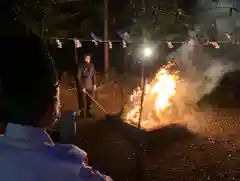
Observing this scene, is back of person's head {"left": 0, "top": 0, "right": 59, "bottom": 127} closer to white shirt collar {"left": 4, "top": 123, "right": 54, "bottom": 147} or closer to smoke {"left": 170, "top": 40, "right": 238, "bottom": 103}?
white shirt collar {"left": 4, "top": 123, "right": 54, "bottom": 147}

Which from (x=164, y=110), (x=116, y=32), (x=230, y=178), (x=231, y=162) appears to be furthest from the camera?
(x=116, y=32)

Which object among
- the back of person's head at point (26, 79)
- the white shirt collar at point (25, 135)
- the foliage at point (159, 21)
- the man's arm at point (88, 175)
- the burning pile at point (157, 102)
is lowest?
the burning pile at point (157, 102)

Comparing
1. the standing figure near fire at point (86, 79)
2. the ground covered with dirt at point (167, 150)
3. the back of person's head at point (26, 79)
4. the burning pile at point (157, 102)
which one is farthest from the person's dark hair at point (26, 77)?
the standing figure near fire at point (86, 79)

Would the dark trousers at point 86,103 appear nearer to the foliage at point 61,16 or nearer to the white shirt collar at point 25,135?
the foliage at point 61,16

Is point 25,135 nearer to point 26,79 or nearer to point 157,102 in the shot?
point 26,79

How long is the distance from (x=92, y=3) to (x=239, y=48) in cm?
727

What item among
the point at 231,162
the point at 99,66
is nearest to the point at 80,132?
the point at 231,162

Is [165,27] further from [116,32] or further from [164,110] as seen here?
[164,110]

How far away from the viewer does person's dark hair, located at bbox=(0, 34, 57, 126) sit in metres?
1.56

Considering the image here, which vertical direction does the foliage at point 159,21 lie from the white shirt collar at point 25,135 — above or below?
below

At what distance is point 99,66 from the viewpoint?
1959cm

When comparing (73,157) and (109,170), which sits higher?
(73,157)

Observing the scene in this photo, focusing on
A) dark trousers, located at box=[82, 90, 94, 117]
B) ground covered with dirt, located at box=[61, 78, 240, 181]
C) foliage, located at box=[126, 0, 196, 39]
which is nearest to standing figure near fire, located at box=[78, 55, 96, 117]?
dark trousers, located at box=[82, 90, 94, 117]

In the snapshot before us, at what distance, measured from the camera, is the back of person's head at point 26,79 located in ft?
5.13
